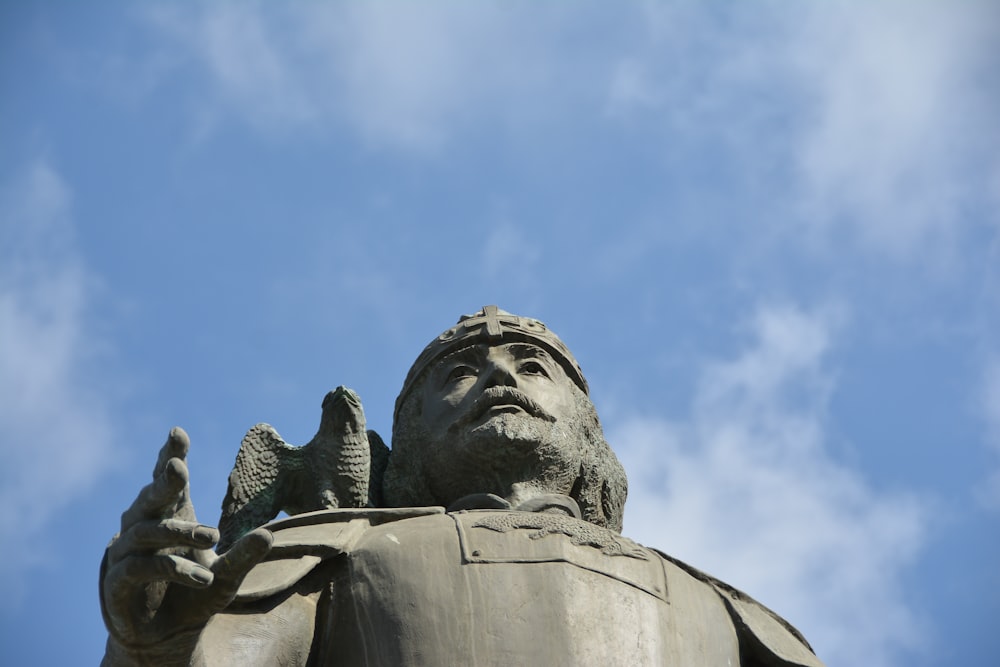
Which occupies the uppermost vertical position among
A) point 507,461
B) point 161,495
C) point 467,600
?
point 507,461

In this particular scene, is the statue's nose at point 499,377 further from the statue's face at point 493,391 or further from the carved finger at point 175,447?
the carved finger at point 175,447

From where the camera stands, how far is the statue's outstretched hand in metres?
7.67

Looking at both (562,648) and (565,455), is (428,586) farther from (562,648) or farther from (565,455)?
(565,455)

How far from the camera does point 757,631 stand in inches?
405

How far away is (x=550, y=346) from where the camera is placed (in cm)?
1205

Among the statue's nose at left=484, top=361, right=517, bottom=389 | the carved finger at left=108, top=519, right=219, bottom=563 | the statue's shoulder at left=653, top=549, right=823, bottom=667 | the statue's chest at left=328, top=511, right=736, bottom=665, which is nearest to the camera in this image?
the carved finger at left=108, top=519, right=219, bottom=563

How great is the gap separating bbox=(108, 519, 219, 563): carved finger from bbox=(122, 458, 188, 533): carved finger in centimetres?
5

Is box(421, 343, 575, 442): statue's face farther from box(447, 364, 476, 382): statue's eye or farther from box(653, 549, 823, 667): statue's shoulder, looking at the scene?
box(653, 549, 823, 667): statue's shoulder

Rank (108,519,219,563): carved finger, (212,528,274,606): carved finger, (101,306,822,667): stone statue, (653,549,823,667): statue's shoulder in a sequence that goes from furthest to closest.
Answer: (653,549,823,667): statue's shoulder → (101,306,822,667): stone statue → (212,528,274,606): carved finger → (108,519,219,563): carved finger

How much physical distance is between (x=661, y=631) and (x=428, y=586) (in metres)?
1.23

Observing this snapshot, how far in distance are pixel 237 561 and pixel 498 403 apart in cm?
362

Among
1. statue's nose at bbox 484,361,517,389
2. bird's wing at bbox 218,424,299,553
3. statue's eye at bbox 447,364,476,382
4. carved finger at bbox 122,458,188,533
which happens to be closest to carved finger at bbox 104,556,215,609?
carved finger at bbox 122,458,188,533

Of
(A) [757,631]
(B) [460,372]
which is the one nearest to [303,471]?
(B) [460,372]

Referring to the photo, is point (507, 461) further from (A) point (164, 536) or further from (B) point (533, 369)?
(A) point (164, 536)
